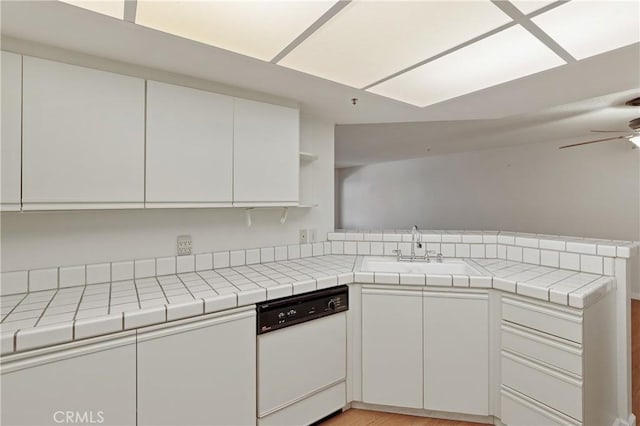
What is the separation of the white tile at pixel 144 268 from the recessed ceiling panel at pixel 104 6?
1.26m

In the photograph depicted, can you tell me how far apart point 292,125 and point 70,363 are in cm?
172

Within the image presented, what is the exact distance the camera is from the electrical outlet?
1970 millimetres

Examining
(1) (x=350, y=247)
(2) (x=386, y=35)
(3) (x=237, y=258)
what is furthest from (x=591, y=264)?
(3) (x=237, y=258)

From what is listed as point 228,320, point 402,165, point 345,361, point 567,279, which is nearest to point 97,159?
point 228,320

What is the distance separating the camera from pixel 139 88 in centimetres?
161

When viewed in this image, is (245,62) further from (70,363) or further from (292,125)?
(70,363)

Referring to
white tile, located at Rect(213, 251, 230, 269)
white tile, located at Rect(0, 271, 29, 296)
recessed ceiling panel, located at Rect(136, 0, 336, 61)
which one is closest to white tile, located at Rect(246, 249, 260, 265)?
white tile, located at Rect(213, 251, 230, 269)

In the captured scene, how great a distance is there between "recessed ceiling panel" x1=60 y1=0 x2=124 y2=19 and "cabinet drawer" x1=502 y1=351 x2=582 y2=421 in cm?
251

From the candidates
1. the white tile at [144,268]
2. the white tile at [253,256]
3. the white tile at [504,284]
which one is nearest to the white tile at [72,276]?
the white tile at [144,268]

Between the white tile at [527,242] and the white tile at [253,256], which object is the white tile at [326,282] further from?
the white tile at [527,242]

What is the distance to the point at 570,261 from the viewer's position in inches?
77.2

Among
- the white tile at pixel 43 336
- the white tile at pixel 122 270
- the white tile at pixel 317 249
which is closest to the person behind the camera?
the white tile at pixel 43 336

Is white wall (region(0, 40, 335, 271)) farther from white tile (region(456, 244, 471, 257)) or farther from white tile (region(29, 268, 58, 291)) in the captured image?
white tile (region(456, 244, 471, 257))

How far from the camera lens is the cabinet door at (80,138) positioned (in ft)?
4.51
